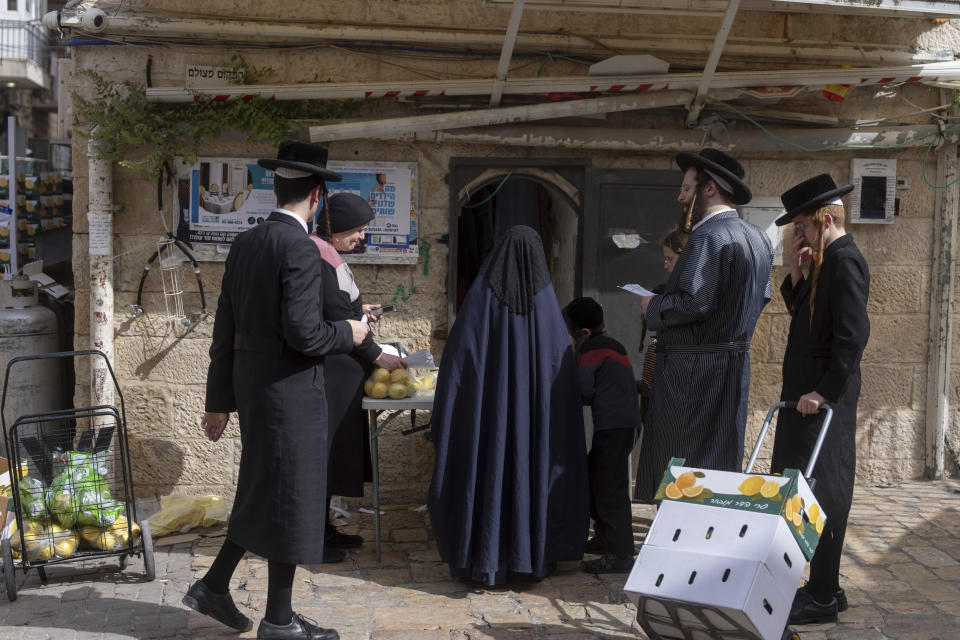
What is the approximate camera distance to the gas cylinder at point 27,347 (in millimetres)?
6141

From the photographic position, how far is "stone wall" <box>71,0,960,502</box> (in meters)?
5.95

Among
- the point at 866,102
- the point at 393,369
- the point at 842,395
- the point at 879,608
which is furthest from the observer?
the point at 866,102

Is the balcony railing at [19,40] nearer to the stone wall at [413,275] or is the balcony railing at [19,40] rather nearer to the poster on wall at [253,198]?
the stone wall at [413,275]

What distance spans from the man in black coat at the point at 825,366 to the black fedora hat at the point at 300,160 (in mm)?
2107

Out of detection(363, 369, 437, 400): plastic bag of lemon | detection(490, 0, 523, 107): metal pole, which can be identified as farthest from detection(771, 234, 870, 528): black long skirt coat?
detection(490, 0, 523, 107): metal pole

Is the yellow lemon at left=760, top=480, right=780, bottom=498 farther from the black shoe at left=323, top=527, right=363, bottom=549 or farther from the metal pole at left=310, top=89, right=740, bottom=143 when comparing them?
the metal pole at left=310, top=89, right=740, bottom=143

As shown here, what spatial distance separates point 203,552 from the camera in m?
5.22

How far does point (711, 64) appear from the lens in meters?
5.88

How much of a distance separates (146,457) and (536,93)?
11.4ft

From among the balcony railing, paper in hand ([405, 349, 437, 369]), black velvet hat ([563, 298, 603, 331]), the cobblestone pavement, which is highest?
the balcony railing

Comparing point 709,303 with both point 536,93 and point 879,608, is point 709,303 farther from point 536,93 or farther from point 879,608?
point 536,93

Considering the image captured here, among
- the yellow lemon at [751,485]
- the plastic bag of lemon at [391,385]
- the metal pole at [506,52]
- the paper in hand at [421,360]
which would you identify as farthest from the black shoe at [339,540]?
the metal pole at [506,52]

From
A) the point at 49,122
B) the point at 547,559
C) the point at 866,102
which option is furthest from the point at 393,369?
the point at 49,122

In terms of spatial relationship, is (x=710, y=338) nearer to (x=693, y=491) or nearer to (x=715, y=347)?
(x=715, y=347)
